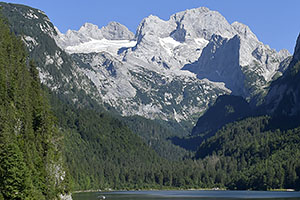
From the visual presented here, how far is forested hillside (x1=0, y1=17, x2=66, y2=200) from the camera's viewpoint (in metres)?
118

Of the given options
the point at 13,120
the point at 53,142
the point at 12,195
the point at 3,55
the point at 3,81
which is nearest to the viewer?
the point at 12,195

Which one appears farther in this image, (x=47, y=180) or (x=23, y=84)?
(x=23, y=84)

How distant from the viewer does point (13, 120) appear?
143500 mm

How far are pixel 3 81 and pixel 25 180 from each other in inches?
1687

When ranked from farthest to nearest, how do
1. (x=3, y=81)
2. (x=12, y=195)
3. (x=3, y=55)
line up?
(x=3, y=55) → (x=3, y=81) → (x=12, y=195)

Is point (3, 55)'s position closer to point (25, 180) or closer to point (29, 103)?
point (29, 103)

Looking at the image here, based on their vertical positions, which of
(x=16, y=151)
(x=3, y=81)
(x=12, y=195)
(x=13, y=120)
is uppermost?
(x=3, y=81)

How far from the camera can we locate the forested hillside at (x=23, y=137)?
386ft

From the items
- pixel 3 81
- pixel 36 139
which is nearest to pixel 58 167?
pixel 36 139

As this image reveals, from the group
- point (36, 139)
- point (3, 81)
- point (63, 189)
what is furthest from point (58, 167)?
point (3, 81)

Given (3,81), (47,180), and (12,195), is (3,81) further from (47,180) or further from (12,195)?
(12,195)

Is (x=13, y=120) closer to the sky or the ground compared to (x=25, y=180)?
closer to the sky

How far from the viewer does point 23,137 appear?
148 metres

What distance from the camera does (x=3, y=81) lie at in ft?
502
